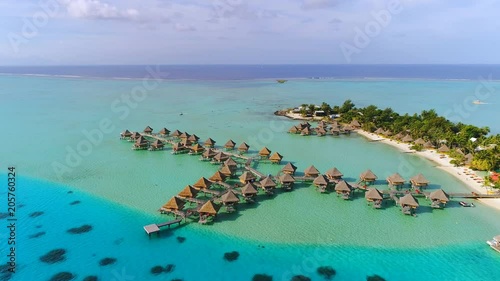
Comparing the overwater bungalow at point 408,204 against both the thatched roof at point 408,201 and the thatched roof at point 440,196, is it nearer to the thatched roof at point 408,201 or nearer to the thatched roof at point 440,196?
the thatched roof at point 408,201

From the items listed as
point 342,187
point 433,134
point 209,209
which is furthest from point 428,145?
point 209,209

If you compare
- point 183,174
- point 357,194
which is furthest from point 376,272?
point 183,174

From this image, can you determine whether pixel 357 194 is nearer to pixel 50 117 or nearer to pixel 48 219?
pixel 48 219

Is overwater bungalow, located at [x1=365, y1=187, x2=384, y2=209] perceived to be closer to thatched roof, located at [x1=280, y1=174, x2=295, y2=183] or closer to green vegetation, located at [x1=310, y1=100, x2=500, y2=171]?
thatched roof, located at [x1=280, y1=174, x2=295, y2=183]

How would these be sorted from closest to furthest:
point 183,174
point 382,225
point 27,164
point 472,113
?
point 382,225 → point 183,174 → point 27,164 → point 472,113

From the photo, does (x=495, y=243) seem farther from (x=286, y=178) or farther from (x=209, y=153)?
(x=209, y=153)

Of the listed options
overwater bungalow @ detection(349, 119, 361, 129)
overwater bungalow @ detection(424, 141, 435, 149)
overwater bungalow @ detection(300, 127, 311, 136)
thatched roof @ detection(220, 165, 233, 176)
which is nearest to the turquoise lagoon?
thatched roof @ detection(220, 165, 233, 176)
